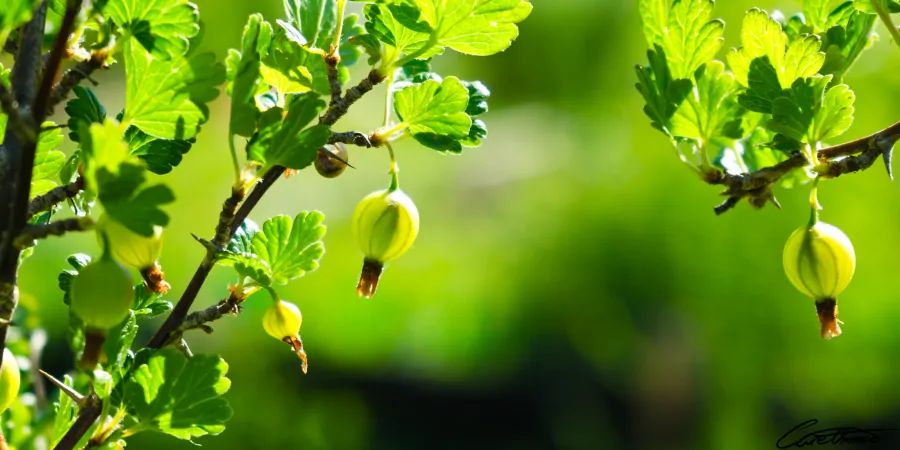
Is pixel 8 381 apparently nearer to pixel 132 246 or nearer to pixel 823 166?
pixel 132 246

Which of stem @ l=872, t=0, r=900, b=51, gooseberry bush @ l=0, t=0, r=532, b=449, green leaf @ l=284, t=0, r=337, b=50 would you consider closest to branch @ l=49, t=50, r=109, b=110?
gooseberry bush @ l=0, t=0, r=532, b=449

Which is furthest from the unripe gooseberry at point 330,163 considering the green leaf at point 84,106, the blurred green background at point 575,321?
the blurred green background at point 575,321

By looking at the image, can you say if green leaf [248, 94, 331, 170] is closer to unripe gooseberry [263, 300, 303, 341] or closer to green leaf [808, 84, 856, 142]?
unripe gooseberry [263, 300, 303, 341]

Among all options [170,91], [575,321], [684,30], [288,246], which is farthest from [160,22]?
[575,321]

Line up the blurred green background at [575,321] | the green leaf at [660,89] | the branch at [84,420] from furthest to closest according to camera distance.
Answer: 1. the blurred green background at [575,321]
2. the green leaf at [660,89]
3. the branch at [84,420]

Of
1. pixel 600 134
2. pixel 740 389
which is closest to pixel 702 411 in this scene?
pixel 740 389

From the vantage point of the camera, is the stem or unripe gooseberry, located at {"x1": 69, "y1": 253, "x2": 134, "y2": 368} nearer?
unripe gooseberry, located at {"x1": 69, "y1": 253, "x2": 134, "y2": 368}

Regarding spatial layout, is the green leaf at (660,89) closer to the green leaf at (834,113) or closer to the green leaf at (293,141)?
the green leaf at (834,113)
